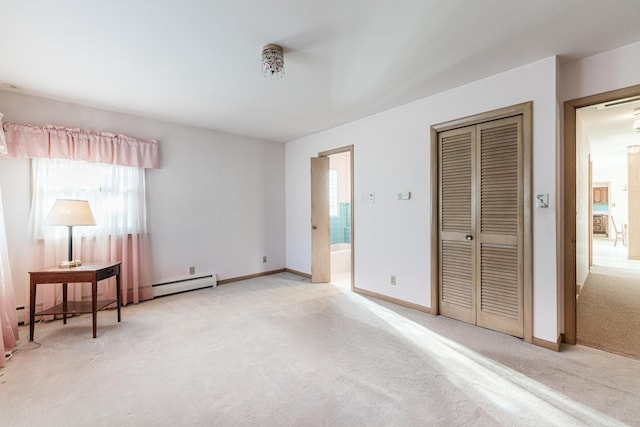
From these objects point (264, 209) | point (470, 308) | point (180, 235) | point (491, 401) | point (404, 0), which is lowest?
point (491, 401)

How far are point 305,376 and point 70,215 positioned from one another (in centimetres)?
284

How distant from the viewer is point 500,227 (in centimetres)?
275

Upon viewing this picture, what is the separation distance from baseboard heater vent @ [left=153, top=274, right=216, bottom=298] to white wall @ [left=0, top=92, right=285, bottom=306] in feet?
0.37

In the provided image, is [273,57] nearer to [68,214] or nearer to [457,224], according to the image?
[457,224]

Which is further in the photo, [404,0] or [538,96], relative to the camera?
[538,96]

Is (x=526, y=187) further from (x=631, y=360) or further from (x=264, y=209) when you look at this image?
(x=264, y=209)

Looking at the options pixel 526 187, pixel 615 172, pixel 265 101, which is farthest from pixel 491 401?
pixel 615 172

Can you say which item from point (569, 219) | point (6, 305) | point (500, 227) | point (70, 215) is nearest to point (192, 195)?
point (70, 215)

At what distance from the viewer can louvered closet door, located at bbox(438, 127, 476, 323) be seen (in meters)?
2.96

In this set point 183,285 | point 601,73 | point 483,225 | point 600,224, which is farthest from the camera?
point 600,224

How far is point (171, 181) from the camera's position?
4.15 metres

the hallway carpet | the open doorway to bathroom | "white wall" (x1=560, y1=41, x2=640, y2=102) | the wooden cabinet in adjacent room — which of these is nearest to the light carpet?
the hallway carpet

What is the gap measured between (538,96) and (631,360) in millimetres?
2276

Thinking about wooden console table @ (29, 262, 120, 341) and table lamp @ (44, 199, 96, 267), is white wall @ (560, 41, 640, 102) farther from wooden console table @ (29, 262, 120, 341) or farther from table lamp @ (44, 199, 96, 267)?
table lamp @ (44, 199, 96, 267)
